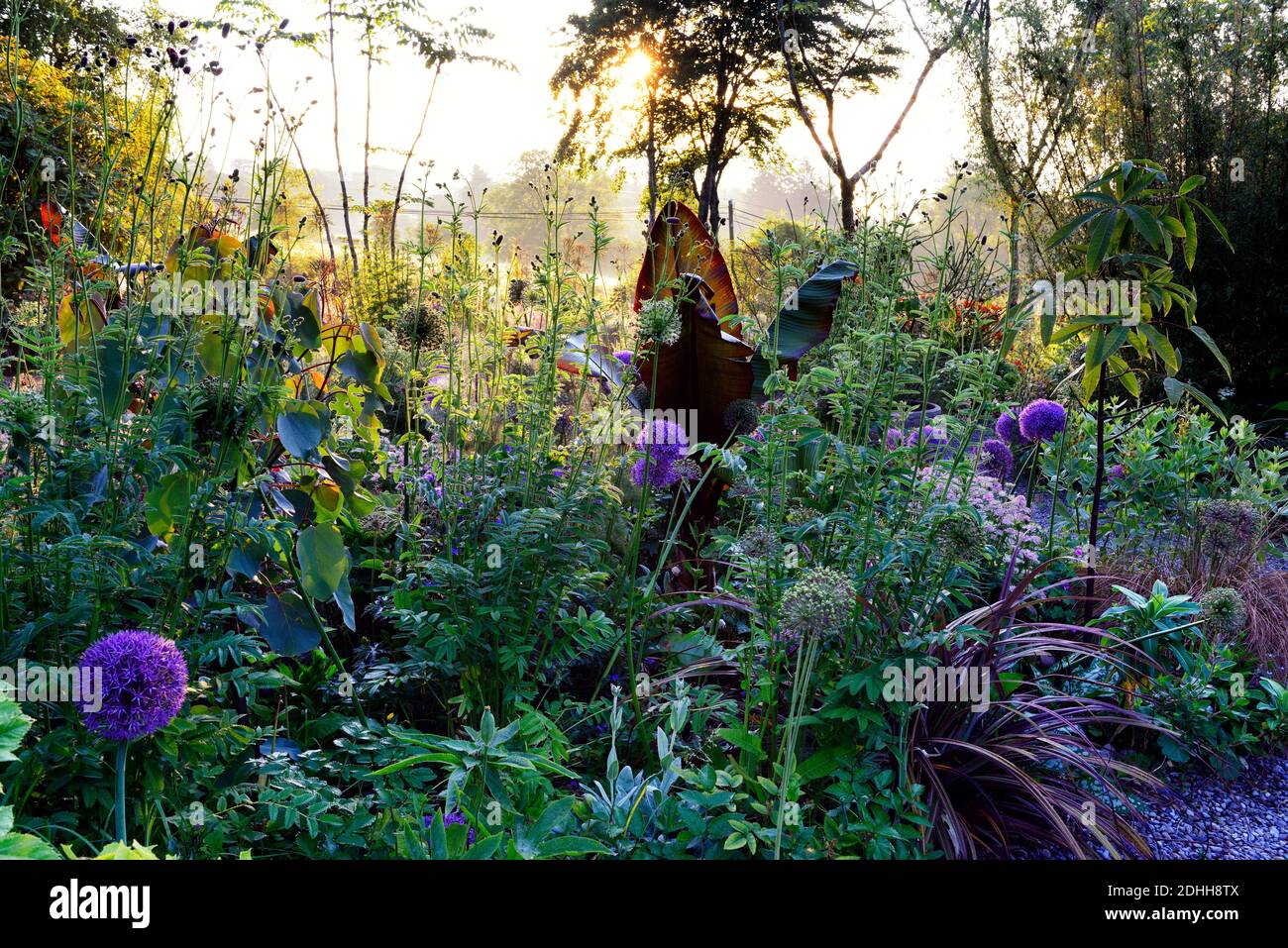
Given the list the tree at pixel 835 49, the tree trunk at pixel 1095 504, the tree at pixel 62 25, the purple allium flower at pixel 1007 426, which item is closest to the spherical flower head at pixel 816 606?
the tree trunk at pixel 1095 504

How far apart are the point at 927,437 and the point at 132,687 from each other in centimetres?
225

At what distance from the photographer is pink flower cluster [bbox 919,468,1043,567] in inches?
95.9

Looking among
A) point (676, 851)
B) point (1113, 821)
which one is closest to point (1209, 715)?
point (1113, 821)

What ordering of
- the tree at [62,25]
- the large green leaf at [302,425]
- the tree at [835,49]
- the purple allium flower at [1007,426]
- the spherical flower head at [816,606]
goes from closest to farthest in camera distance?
the spherical flower head at [816,606], the large green leaf at [302,425], the purple allium flower at [1007,426], the tree at [62,25], the tree at [835,49]

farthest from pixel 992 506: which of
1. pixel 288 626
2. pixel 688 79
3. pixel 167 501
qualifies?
pixel 688 79

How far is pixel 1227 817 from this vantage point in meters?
2.54

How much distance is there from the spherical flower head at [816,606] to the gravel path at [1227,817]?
4.24 ft

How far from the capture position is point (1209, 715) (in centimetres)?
274

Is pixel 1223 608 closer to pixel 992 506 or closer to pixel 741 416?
pixel 992 506

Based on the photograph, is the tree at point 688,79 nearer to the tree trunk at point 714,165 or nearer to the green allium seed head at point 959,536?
the tree trunk at point 714,165

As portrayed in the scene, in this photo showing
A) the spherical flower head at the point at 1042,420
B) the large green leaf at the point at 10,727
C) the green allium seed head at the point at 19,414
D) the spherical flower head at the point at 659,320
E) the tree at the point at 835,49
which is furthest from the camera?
the tree at the point at 835,49

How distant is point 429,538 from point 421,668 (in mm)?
368

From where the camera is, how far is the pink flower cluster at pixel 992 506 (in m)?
2.44
